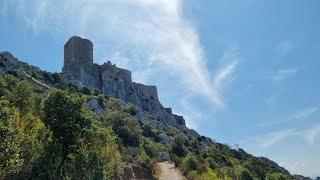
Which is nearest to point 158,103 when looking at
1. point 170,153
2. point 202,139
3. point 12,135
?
point 202,139

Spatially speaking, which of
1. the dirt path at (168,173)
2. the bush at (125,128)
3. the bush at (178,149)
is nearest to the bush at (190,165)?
the dirt path at (168,173)

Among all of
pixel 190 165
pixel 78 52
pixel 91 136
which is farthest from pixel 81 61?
pixel 91 136

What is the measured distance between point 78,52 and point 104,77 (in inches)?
380

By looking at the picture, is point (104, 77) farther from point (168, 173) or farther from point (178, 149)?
point (168, 173)

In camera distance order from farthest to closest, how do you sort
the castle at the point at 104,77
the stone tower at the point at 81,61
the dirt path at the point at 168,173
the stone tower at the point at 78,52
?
the stone tower at the point at 78,52 < the castle at the point at 104,77 < the stone tower at the point at 81,61 < the dirt path at the point at 168,173

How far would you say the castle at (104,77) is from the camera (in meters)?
114

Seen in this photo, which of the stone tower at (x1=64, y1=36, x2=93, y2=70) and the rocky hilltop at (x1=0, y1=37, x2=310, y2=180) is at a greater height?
the stone tower at (x1=64, y1=36, x2=93, y2=70)

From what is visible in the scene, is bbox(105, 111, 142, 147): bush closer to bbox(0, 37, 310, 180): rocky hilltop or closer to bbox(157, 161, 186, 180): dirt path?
bbox(0, 37, 310, 180): rocky hilltop

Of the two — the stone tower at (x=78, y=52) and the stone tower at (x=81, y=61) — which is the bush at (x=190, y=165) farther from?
the stone tower at (x=78, y=52)

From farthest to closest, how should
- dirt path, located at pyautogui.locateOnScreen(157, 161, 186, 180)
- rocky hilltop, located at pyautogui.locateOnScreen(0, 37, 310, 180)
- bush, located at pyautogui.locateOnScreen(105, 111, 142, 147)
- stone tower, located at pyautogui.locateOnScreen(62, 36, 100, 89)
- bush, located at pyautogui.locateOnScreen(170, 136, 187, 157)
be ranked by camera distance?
stone tower, located at pyautogui.locateOnScreen(62, 36, 100, 89) < bush, located at pyautogui.locateOnScreen(170, 136, 187, 157) < bush, located at pyautogui.locateOnScreen(105, 111, 142, 147) < dirt path, located at pyautogui.locateOnScreen(157, 161, 186, 180) < rocky hilltop, located at pyautogui.locateOnScreen(0, 37, 310, 180)

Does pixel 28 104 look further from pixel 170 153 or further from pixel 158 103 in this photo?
pixel 158 103

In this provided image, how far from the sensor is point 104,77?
119 metres

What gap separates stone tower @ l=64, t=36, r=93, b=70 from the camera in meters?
116

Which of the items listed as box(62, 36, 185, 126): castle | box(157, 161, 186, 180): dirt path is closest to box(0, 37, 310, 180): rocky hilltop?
box(62, 36, 185, 126): castle
